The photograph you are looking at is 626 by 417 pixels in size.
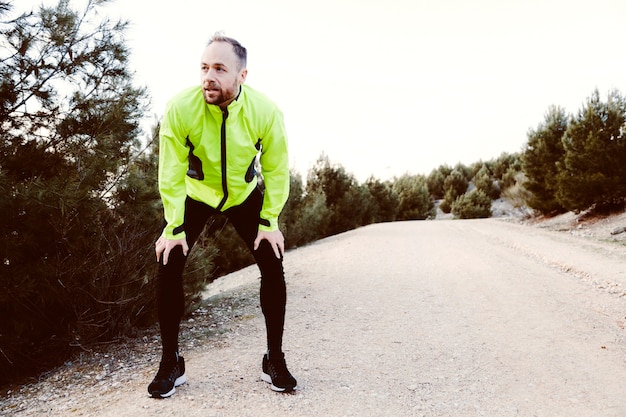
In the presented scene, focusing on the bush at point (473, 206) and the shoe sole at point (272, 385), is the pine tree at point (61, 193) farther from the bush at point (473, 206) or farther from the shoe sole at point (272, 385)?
the bush at point (473, 206)

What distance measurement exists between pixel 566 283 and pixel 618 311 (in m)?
1.33

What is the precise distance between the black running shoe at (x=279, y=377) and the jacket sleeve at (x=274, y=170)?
85 centimetres

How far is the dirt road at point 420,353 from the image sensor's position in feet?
9.01

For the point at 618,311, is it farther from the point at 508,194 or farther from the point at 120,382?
the point at 508,194

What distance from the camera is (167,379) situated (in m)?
2.77

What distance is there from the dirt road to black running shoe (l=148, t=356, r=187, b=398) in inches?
2.0

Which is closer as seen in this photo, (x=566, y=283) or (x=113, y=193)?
(x=113, y=193)

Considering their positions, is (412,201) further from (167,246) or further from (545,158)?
(167,246)

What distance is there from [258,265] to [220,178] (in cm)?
57

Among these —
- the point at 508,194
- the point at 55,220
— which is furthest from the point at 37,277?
the point at 508,194

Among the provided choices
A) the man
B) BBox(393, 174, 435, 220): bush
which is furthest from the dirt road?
BBox(393, 174, 435, 220): bush

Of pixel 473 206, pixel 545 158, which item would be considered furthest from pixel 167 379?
pixel 473 206

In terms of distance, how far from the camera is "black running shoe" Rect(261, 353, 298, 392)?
2.83 metres

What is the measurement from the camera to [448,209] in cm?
3011
